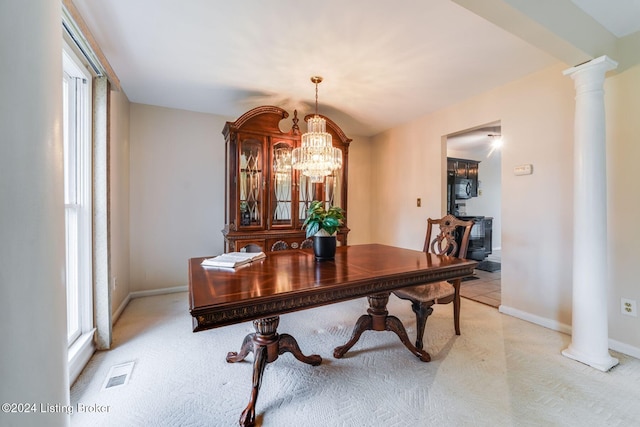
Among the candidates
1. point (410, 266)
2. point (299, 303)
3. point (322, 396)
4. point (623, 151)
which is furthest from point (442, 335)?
point (623, 151)

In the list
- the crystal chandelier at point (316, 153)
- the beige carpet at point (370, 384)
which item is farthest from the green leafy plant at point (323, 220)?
the beige carpet at point (370, 384)

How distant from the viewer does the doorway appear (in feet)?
12.1

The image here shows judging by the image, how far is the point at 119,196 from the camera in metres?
2.75

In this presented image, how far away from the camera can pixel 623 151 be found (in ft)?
6.48

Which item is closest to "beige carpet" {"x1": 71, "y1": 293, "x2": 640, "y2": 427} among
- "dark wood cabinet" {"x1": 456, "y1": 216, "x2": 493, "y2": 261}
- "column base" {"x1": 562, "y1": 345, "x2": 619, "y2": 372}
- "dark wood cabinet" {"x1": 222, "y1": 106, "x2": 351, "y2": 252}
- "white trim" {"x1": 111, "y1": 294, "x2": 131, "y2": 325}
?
"column base" {"x1": 562, "y1": 345, "x2": 619, "y2": 372}

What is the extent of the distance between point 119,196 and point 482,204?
21.7 feet

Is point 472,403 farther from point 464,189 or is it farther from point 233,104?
point 464,189

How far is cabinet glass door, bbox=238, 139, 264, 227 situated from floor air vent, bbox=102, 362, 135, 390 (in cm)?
161

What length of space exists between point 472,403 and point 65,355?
5.95 ft

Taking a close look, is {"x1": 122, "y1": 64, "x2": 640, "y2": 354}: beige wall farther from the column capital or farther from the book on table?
the book on table

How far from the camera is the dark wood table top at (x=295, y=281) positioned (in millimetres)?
1079

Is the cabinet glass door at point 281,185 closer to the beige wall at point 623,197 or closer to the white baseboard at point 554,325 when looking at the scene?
the white baseboard at point 554,325

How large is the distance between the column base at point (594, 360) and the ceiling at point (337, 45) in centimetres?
203

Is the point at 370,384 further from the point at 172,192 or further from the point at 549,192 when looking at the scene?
the point at 172,192
